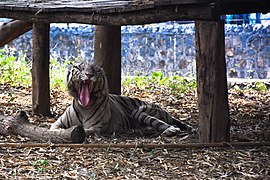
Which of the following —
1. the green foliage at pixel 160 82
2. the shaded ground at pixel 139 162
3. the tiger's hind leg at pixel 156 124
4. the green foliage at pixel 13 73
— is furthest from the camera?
the green foliage at pixel 160 82

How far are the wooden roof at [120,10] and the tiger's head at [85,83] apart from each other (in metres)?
0.50

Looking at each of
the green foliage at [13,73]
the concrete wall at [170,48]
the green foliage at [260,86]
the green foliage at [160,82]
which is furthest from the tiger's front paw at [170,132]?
→ the concrete wall at [170,48]

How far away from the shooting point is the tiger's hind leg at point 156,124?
20.4 feet

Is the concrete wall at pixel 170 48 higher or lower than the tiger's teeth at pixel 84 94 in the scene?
higher

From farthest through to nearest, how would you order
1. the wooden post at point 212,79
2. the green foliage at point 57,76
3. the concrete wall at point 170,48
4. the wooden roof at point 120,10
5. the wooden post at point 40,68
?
the concrete wall at point 170,48, the green foliage at point 57,76, the wooden post at point 40,68, the wooden post at point 212,79, the wooden roof at point 120,10

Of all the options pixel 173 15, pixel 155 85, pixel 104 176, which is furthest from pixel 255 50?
pixel 104 176

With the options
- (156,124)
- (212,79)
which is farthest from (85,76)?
(212,79)

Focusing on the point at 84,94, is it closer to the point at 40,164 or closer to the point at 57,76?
the point at 40,164

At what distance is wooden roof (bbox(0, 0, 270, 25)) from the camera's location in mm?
4992

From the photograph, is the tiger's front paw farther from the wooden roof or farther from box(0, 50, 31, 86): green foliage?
box(0, 50, 31, 86): green foliage

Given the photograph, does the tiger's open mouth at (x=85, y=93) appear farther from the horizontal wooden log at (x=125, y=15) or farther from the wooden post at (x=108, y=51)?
the wooden post at (x=108, y=51)

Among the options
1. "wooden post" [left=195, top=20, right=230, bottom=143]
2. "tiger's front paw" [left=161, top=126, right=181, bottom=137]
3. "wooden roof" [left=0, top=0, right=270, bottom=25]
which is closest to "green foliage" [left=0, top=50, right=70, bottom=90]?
"wooden roof" [left=0, top=0, right=270, bottom=25]

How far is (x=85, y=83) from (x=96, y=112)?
355 mm

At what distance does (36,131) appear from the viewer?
5594 millimetres
